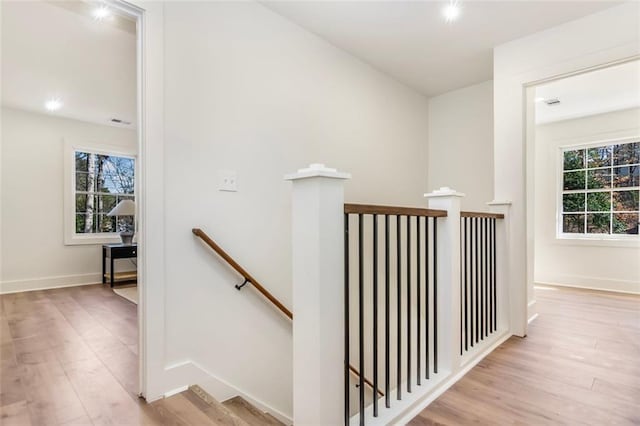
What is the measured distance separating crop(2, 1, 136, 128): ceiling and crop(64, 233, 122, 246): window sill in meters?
1.81

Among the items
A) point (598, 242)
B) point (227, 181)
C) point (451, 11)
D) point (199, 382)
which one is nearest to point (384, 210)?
point (227, 181)

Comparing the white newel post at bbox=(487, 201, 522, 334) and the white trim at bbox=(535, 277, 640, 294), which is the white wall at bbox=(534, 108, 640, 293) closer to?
the white trim at bbox=(535, 277, 640, 294)

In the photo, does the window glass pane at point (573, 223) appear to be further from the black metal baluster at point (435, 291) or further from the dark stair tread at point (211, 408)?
the dark stair tread at point (211, 408)

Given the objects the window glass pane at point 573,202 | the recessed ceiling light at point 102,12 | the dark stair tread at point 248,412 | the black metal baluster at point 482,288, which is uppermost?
the recessed ceiling light at point 102,12

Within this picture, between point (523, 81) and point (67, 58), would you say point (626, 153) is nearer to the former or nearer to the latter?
point (523, 81)

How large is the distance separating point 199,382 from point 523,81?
3312 millimetres

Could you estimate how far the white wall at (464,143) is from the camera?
12.5ft

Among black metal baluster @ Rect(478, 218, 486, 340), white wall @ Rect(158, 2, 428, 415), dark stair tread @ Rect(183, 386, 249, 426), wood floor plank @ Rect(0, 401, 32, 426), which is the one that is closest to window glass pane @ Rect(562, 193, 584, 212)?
black metal baluster @ Rect(478, 218, 486, 340)

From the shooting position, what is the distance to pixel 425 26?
265 cm

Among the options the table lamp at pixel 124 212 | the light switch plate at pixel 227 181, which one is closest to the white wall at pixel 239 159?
the light switch plate at pixel 227 181

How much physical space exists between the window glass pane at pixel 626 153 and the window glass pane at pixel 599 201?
1.47ft

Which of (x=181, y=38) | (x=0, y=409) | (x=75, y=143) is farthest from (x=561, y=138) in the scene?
(x=75, y=143)

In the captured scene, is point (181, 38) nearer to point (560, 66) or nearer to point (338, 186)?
point (338, 186)

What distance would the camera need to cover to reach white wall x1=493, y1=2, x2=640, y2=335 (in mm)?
2455
